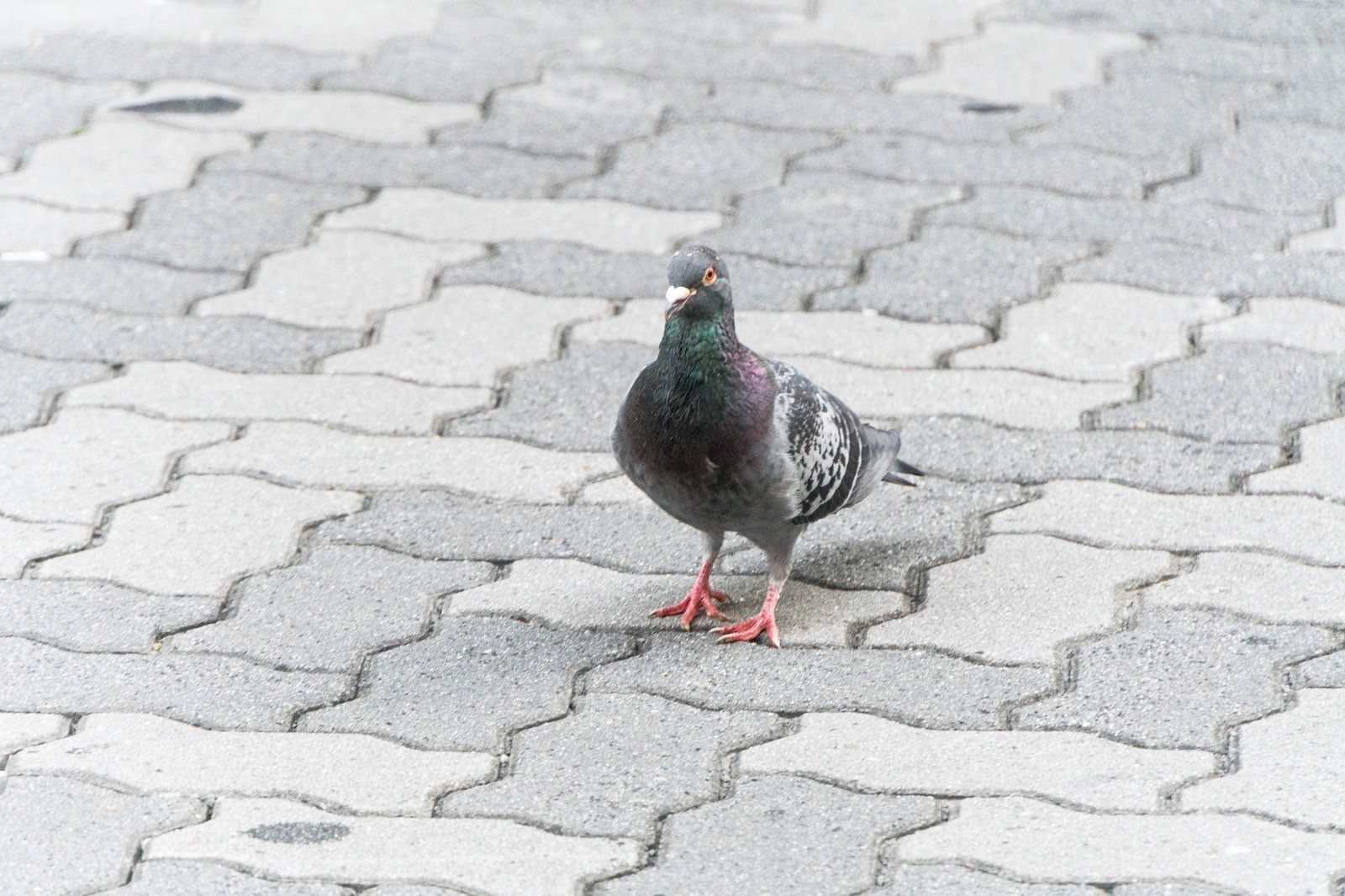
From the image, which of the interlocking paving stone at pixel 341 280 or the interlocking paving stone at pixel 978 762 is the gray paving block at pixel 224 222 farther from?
the interlocking paving stone at pixel 978 762

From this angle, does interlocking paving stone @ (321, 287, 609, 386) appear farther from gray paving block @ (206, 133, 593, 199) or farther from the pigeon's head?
the pigeon's head

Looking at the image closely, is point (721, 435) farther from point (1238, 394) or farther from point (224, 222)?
point (224, 222)

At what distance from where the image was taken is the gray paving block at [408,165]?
17.9 feet

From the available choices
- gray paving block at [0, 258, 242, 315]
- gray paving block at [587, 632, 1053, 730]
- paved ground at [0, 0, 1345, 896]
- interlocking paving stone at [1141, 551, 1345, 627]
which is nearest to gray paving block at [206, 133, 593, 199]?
paved ground at [0, 0, 1345, 896]

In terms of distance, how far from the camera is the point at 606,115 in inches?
233

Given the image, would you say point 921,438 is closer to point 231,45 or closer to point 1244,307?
point 1244,307

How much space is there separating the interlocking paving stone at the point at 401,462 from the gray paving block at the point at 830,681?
68 centimetres

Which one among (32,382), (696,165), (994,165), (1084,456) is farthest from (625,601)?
(994,165)

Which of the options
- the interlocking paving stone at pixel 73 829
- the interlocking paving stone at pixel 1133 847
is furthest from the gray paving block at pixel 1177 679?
the interlocking paving stone at pixel 73 829

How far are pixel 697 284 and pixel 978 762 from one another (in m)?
0.97

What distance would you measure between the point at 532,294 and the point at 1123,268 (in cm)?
155

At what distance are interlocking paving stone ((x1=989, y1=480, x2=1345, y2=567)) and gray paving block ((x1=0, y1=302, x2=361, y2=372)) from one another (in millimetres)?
1766

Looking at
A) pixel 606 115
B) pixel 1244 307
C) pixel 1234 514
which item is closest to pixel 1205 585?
pixel 1234 514

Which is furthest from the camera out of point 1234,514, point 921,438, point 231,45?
point 231,45
